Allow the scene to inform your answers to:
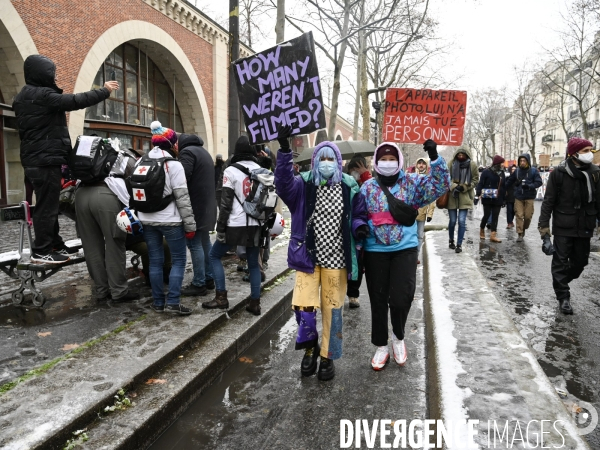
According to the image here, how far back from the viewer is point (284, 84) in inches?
183

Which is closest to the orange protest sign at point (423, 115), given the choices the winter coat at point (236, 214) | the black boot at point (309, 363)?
the winter coat at point (236, 214)

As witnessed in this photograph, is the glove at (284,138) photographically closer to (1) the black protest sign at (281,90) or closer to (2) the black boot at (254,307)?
(1) the black protest sign at (281,90)

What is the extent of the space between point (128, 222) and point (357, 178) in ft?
8.27

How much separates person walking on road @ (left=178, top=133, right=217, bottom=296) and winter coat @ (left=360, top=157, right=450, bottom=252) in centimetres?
204

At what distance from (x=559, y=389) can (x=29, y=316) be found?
4.68 meters

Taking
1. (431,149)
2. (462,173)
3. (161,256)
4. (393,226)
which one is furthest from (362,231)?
(462,173)

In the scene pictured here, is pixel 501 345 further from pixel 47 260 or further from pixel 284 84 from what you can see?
pixel 47 260

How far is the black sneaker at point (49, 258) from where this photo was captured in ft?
14.6

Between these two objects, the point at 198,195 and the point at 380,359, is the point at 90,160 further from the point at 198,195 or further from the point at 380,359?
the point at 380,359

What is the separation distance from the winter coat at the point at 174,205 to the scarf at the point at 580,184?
4.21 metres

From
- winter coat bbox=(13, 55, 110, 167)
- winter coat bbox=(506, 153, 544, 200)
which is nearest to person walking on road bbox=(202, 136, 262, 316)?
winter coat bbox=(13, 55, 110, 167)

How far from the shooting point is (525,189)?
10.2 metres

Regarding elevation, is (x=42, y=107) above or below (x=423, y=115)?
below

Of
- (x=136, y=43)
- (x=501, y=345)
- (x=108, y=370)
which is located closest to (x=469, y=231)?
(x=501, y=345)
